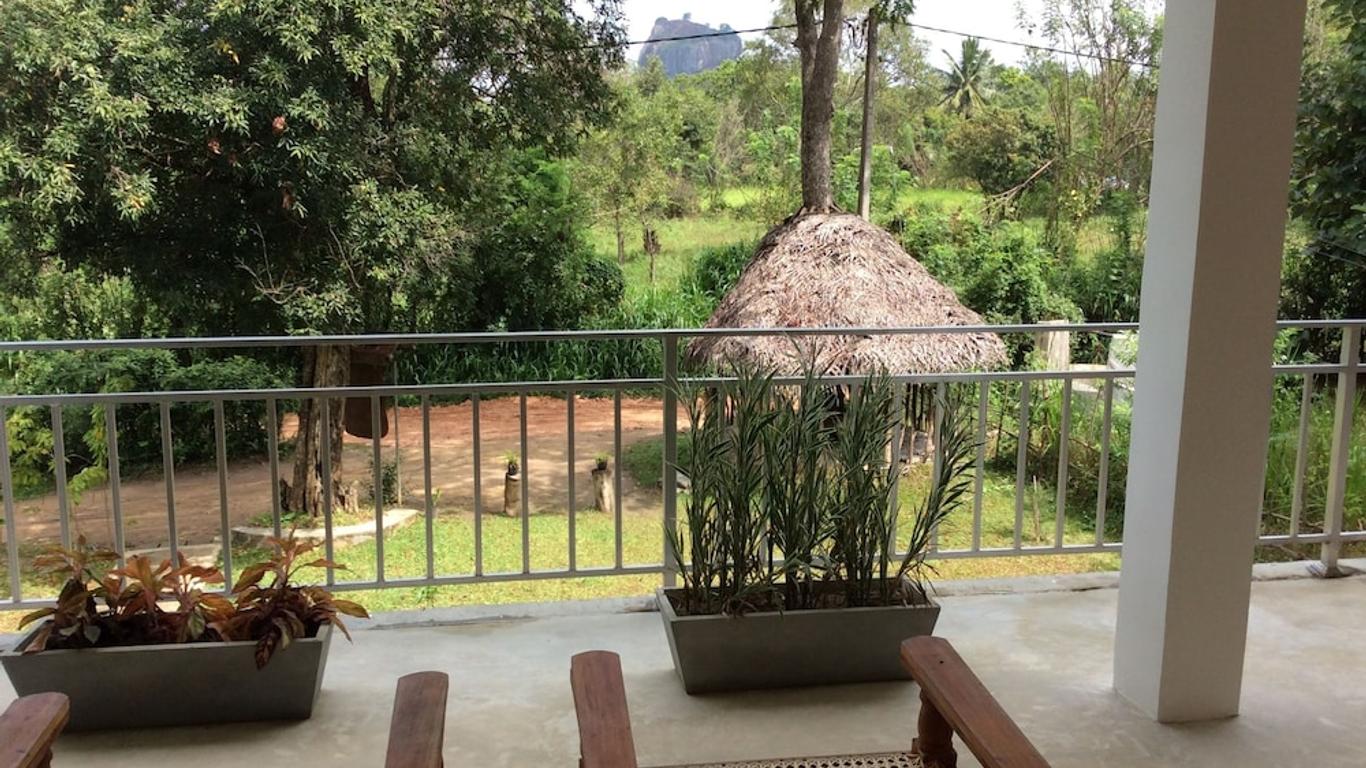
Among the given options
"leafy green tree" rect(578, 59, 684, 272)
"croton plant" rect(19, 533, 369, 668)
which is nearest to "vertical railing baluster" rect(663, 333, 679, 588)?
"croton plant" rect(19, 533, 369, 668)

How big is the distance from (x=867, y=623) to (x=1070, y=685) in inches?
24.1

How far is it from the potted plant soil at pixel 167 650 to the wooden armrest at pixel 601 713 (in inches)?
38.6

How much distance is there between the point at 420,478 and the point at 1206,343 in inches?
296

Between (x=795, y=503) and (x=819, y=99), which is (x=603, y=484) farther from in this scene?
(x=795, y=503)

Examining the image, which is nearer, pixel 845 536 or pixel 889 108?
pixel 845 536

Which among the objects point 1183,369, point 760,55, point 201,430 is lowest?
point 201,430

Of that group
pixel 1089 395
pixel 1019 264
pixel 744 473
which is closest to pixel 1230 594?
pixel 744 473

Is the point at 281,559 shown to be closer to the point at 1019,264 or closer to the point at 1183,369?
the point at 1183,369

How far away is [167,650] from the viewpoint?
8.57 ft

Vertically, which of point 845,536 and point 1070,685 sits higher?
point 845,536

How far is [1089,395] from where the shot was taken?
8.01 metres

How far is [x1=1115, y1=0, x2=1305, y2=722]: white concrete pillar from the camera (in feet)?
7.86

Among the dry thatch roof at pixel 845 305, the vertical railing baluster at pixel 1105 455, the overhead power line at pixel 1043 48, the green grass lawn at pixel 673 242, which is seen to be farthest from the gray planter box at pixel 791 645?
the overhead power line at pixel 1043 48

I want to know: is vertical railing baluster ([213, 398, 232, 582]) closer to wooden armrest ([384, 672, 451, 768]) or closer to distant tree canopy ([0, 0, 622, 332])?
wooden armrest ([384, 672, 451, 768])
